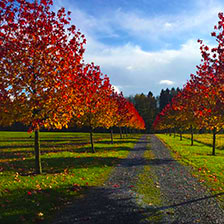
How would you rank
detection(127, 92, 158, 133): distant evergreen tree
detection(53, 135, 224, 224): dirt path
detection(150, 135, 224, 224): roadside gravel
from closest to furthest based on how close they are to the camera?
detection(53, 135, 224, 224): dirt path < detection(150, 135, 224, 224): roadside gravel < detection(127, 92, 158, 133): distant evergreen tree

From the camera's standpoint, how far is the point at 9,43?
412 inches

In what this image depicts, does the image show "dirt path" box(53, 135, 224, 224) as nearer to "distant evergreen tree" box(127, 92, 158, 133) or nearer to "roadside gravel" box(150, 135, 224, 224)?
"roadside gravel" box(150, 135, 224, 224)

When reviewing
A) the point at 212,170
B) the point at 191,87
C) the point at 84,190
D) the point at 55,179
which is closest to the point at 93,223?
Result: the point at 84,190

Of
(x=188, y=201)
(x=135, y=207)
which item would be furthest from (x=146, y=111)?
(x=135, y=207)

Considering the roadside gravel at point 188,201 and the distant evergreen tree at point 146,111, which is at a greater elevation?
the distant evergreen tree at point 146,111

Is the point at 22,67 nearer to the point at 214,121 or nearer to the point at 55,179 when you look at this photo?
Answer: the point at 55,179

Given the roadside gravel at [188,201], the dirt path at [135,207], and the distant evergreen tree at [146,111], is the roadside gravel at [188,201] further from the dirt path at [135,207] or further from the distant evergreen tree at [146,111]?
the distant evergreen tree at [146,111]

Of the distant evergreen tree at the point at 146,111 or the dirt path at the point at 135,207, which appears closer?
the dirt path at the point at 135,207

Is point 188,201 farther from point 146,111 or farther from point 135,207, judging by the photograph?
point 146,111

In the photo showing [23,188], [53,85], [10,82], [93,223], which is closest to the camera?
[93,223]

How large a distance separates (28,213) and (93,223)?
215cm

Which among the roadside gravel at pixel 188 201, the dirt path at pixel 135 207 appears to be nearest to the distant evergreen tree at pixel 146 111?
the roadside gravel at pixel 188 201

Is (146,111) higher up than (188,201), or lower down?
higher up

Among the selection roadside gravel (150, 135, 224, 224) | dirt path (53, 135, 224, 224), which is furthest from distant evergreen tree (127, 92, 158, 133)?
dirt path (53, 135, 224, 224)
